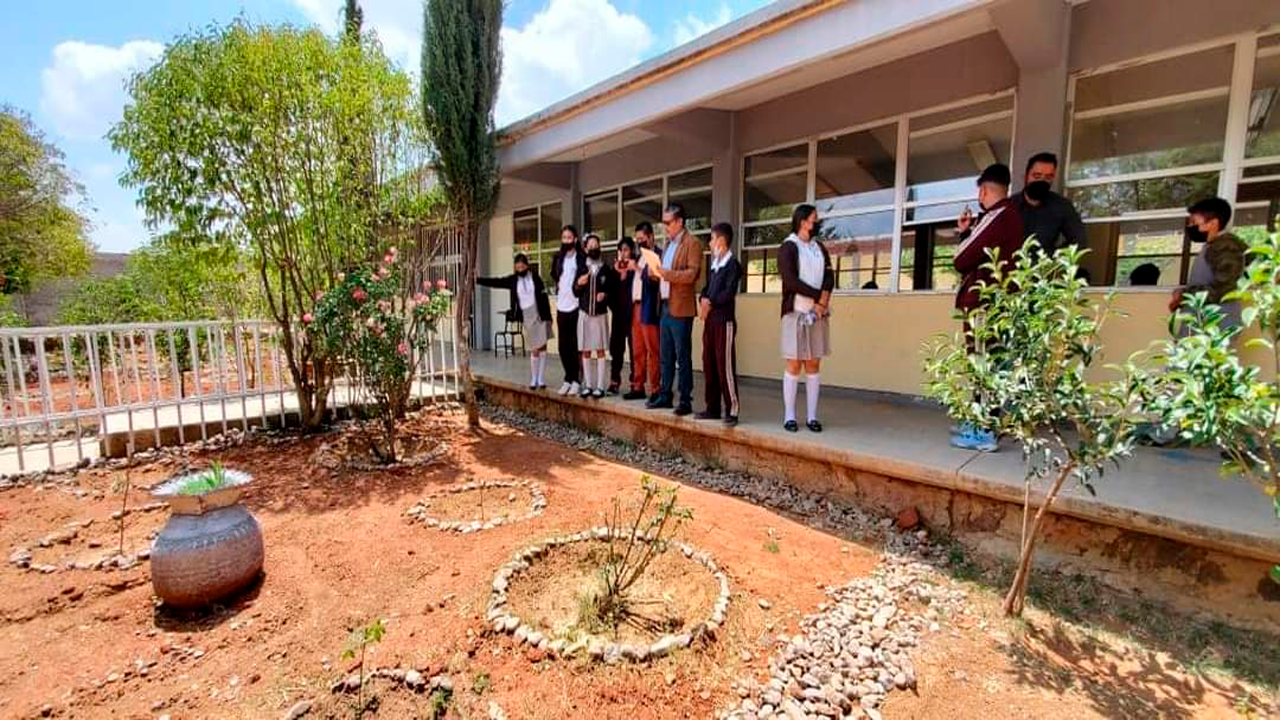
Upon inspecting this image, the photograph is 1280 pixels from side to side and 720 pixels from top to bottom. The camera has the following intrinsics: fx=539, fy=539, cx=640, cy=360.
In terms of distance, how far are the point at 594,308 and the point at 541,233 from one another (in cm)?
408

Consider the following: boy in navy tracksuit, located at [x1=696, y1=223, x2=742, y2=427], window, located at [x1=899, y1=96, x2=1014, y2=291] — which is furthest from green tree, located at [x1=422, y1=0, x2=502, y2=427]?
window, located at [x1=899, y1=96, x2=1014, y2=291]

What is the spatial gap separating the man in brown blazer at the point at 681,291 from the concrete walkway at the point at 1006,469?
37 centimetres

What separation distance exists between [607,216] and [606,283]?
109 inches

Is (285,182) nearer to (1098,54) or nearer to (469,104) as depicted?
(469,104)

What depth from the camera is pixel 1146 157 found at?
11.6 ft

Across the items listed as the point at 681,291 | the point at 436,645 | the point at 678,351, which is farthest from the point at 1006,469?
the point at 436,645

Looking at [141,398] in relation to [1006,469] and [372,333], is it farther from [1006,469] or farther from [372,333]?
[1006,469]

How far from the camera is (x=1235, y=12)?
10.2ft

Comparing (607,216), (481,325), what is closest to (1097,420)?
(607,216)

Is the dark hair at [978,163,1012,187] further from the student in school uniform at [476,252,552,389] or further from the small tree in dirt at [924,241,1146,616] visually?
the student in school uniform at [476,252,552,389]

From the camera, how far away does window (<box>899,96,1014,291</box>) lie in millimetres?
4125

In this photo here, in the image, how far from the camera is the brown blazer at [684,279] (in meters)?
4.04

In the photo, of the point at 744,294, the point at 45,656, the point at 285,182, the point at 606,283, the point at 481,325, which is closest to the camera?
the point at 45,656

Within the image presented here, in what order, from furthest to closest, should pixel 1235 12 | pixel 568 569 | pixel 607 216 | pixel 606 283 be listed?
pixel 607 216, pixel 606 283, pixel 1235 12, pixel 568 569
